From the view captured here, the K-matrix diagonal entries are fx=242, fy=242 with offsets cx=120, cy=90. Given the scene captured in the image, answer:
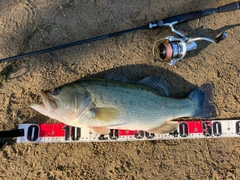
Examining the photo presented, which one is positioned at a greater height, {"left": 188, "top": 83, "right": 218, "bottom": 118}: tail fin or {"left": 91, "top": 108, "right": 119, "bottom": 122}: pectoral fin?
{"left": 188, "top": 83, "right": 218, "bottom": 118}: tail fin

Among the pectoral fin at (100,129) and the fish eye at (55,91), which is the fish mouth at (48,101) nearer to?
the fish eye at (55,91)

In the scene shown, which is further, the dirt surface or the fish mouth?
the dirt surface

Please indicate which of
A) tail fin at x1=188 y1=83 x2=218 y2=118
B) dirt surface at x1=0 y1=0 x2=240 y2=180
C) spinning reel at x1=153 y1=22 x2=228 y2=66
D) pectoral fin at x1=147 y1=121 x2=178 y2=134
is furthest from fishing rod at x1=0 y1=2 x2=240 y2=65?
pectoral fin at x1=147 y1=121 x2=178 y2=134

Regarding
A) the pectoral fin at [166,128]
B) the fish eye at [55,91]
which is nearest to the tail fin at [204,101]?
the pectoral fin at [166,128]

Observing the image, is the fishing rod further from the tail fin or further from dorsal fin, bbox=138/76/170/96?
the tail fin

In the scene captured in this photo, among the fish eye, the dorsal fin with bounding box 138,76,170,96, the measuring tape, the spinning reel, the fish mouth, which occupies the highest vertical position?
the spinning reel

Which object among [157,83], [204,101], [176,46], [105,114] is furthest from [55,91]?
[204,101]

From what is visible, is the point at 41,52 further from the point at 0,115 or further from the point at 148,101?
the point at 148,101
